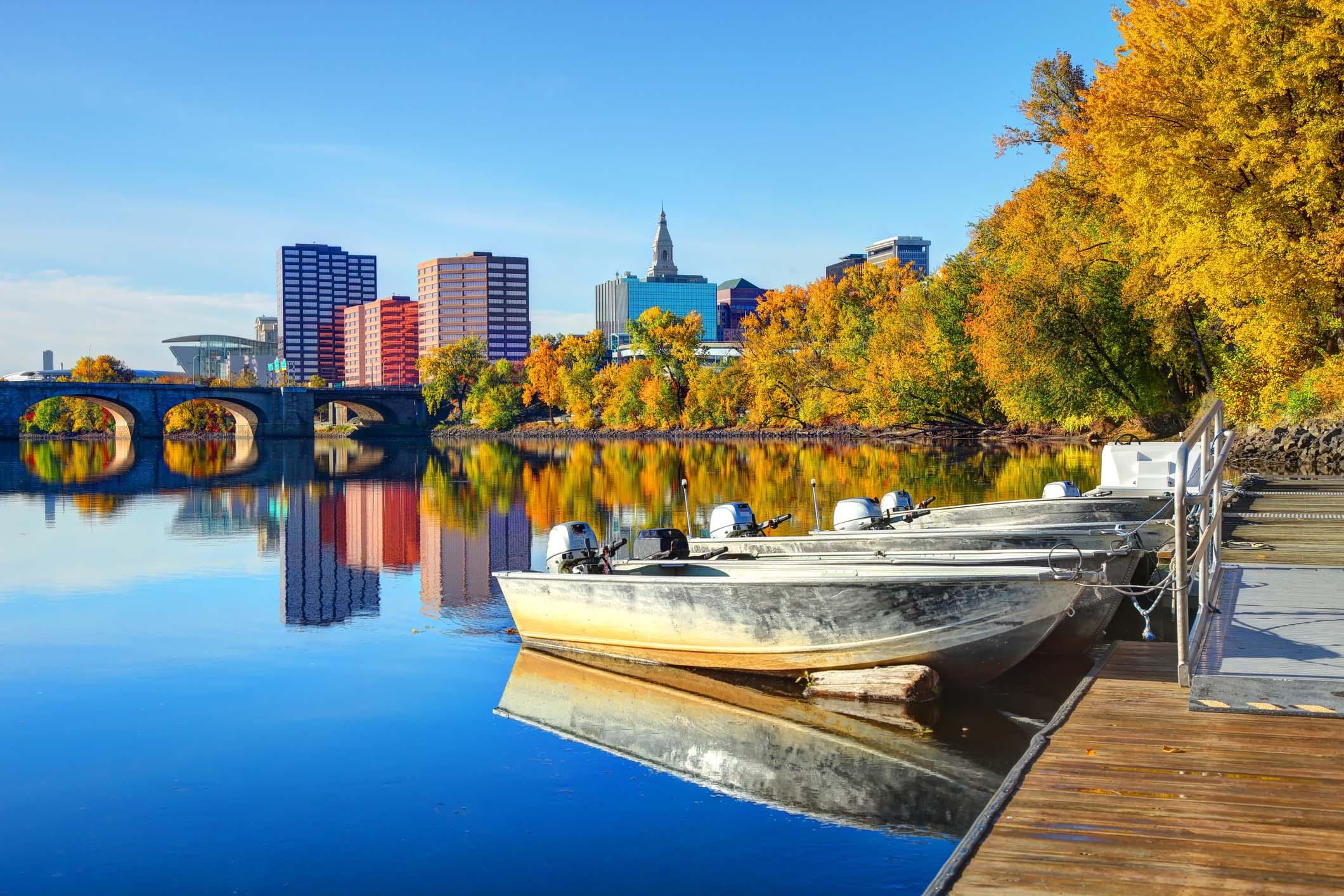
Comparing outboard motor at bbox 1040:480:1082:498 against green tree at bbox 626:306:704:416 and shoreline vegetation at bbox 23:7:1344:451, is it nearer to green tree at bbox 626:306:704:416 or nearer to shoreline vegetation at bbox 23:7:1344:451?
shoreline vegetation at bbox 23:7:1344:451

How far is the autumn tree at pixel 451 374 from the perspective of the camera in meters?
152

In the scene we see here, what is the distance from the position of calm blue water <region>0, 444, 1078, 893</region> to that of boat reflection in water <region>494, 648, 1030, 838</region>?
0.04 metres

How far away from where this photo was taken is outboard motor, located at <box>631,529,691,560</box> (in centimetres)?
1620

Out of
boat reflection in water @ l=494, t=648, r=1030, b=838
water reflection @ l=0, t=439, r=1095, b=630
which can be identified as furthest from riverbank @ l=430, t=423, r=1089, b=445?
boat reflection in water @ l=494, t=648, r=1030, b=838

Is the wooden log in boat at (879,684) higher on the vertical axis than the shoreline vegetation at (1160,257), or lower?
lower

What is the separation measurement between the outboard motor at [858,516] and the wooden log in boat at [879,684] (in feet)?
22.4

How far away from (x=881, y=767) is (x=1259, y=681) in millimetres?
3775

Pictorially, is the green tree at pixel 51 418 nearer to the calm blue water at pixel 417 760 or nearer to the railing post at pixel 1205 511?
the calm blue water at pixel 417 760

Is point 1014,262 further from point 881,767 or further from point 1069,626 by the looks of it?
point 881,767

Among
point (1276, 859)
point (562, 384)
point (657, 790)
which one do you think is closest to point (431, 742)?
point (657, 790)

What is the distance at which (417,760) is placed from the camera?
11.4 m

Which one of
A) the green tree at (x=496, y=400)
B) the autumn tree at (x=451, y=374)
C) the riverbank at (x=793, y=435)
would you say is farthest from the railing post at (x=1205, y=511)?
the autumn tree at (x=451, y=374)

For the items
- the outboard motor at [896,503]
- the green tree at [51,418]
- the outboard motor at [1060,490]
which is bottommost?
the outboard motor at [896,503]

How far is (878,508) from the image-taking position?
2028 cm
